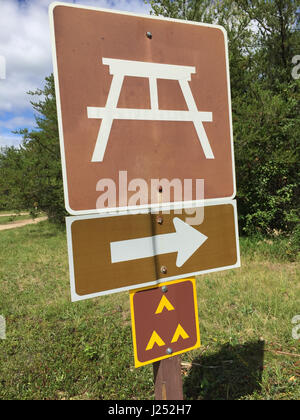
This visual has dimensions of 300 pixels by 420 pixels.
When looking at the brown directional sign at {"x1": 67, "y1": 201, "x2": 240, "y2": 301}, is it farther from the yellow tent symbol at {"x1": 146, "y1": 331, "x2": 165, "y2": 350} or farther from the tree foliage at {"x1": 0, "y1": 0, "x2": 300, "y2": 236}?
the tree foliage at {"x1": 0, "y1": 0, "x2": 300, "y2": 236}

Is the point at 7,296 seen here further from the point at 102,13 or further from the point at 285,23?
the point at 285,23

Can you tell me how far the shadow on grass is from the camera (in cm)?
273

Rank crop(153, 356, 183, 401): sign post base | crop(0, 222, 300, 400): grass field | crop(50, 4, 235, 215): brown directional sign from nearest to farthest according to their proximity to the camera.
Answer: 1. crop(50, 4, 235, 215): brown directional sign
2. crop(153, 356, 183, 401): sign post base
3. crop(0, 222, 300, 400): grass field

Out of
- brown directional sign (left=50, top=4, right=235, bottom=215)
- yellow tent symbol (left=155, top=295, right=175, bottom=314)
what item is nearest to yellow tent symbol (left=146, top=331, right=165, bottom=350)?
yellow tent symbol (left=155, top=295, right=175, bottom=314)

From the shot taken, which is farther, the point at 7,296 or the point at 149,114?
the point at 7,296

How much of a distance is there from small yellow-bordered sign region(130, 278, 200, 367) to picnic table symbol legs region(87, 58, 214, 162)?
2.23ft

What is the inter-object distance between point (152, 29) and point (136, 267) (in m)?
1.13

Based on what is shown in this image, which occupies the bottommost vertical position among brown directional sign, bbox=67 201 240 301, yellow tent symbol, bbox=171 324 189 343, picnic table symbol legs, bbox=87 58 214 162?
yellow tent symbol, bbox=171 324 189 343

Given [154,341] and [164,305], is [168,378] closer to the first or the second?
[154,341]

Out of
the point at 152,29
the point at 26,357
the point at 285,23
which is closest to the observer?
the point at 152,29

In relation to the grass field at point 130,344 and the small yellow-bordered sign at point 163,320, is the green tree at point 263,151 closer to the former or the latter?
the grass field at point 130,344

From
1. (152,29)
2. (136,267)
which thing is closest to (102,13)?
(152,29)

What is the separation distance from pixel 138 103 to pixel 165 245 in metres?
0.68

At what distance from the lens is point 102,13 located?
139 centimetres
